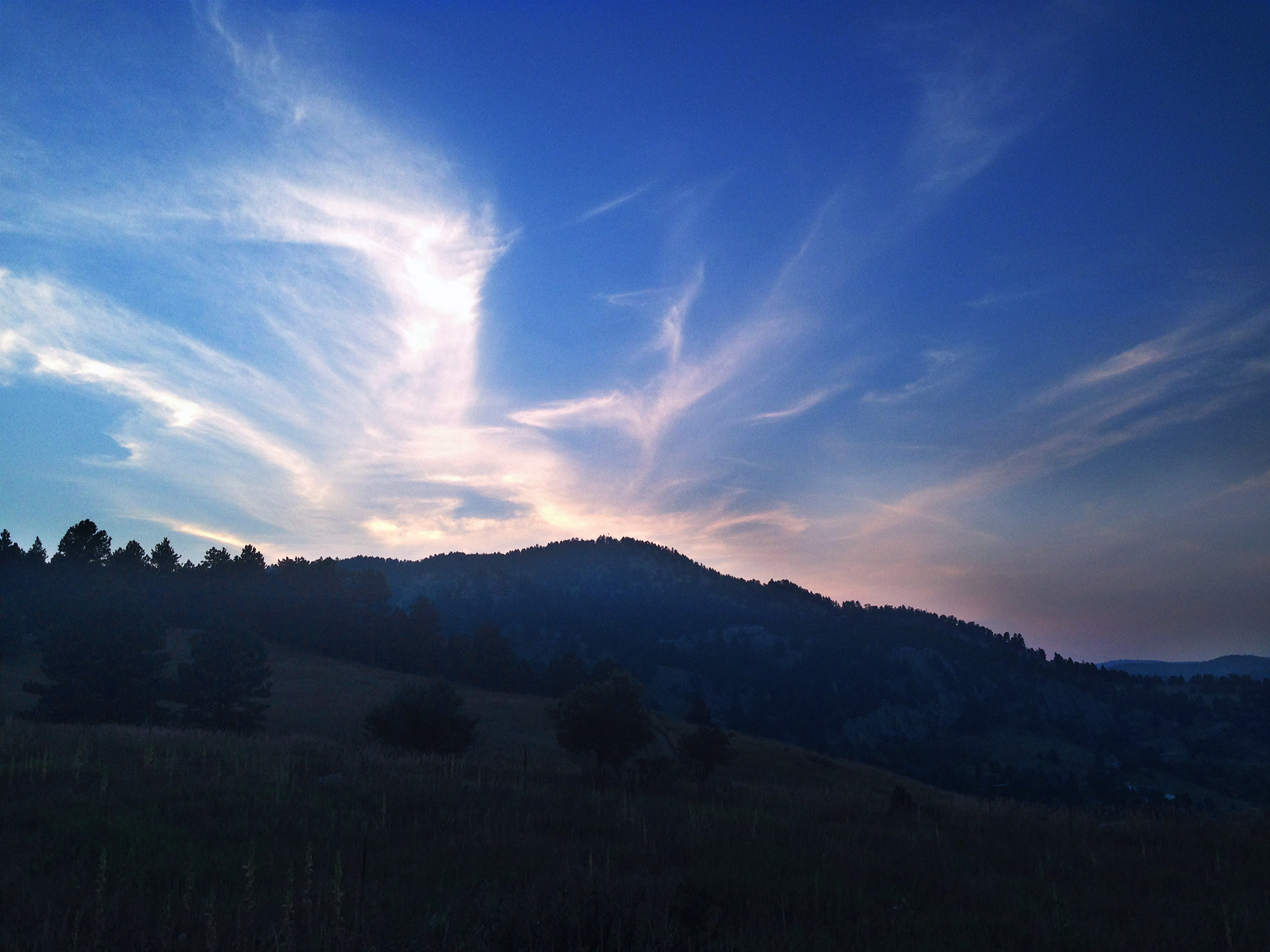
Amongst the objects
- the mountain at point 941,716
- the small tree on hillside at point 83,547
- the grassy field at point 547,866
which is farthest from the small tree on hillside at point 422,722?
the mountain at point 941,716

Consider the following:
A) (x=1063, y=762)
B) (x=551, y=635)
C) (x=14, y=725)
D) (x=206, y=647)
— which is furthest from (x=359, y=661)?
(x=1063, y=762)

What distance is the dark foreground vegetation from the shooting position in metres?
5.67

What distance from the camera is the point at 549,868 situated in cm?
770

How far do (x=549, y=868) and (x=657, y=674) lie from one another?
165m

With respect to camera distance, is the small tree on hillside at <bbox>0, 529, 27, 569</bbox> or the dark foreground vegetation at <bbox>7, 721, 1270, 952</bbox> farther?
the small tree on hillside at <bbox>0, 529, 27, 569</bbox>

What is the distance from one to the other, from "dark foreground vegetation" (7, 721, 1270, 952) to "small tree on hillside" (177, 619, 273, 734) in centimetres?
3115

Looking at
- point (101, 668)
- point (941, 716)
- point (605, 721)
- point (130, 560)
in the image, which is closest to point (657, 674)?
point (941, 716)

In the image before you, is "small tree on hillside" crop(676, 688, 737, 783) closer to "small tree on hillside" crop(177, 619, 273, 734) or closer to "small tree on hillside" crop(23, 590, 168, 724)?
"small tree on hillside" crop(177, 619, 273, 734)

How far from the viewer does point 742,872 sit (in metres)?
7.75

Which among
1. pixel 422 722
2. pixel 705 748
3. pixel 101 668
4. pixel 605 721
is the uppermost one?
pixel 101 668

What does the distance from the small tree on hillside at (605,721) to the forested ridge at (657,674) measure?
73.0 ft

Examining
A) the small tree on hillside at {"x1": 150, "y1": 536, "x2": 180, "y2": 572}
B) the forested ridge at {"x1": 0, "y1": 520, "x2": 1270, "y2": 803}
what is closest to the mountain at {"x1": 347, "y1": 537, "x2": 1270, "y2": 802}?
the forested ridge at {"x1": 0, "y1": 520, "x2": 1270, "y2": 803}

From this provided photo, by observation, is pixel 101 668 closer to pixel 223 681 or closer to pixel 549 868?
pixel 223 681

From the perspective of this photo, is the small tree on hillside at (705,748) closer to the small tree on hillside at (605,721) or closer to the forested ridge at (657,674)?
the small tree on hillside at (605,721)
